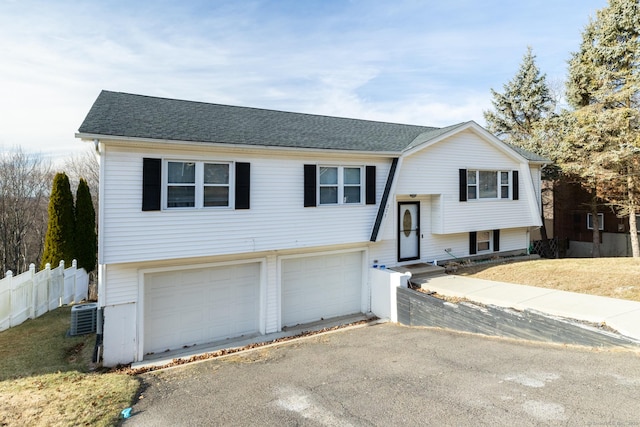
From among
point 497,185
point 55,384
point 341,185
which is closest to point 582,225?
point 497,185

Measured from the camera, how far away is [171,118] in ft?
32.4

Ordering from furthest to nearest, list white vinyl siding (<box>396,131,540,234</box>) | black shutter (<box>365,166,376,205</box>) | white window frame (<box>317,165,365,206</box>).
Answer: white vinyl siding (<box>396,131,540,234</box>) < black shutter (<box>365,166,376,205</box>) < white window frame (<box>317,165,365,206</box>)

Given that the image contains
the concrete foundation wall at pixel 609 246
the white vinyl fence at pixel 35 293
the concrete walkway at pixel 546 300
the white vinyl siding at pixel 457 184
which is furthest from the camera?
the concrete foundation wall at pixel 609 246

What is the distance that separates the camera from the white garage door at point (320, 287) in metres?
11.2

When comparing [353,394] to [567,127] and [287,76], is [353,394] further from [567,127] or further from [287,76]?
[567,127]

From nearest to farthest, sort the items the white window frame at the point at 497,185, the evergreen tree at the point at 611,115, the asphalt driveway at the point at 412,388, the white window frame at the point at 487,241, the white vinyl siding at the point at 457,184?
the asphalt driveway at the point at 412,388 → the white vinyl siding at the point at 457,184 → the white window frame at the point at 497,185 → the white window frame at the point at 487,241 → the evergreen tree at the point at 611,115

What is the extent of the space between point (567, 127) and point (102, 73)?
23168mm

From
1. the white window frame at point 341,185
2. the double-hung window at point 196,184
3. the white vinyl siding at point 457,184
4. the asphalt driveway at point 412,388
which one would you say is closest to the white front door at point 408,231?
the white vinyl siding at point 457,184

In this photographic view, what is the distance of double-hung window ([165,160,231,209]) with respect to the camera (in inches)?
353

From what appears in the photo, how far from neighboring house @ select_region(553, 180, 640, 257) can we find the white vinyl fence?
2665 centimetres

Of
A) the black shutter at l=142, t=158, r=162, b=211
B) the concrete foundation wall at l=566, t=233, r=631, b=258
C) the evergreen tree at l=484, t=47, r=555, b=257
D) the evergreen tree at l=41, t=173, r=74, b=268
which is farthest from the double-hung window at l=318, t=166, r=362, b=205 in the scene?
the concrete foundation wall at l=566, t=233, r=631, b=258

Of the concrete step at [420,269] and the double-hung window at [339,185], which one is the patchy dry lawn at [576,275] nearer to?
the concrete step at [420,269]

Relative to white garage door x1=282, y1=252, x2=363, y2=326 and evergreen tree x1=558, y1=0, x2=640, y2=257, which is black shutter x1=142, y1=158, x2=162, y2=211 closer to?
white garage door x1=282, y1=252, x2=363, y2=326

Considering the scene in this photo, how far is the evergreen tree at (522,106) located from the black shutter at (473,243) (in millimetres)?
10182
